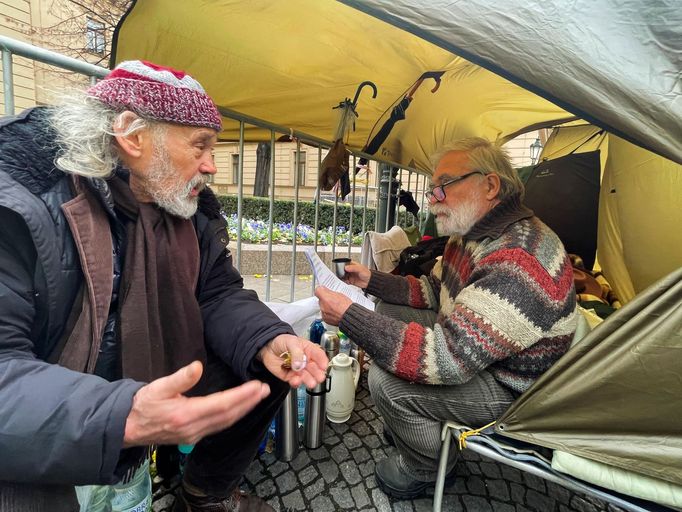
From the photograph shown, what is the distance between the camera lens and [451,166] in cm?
193

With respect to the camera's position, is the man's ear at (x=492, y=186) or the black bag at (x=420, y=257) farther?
the black bag at (x=420, y=257)

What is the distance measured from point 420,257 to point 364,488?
167 cm

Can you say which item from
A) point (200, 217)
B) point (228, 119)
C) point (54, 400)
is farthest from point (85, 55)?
point (54, 400)

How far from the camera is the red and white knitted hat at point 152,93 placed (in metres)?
1.19

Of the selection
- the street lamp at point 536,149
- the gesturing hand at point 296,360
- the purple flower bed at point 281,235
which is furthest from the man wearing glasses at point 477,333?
the purple flower bed at point 281,235

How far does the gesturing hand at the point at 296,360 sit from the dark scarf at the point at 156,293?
331mm

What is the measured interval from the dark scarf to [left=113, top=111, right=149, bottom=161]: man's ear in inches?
5.1

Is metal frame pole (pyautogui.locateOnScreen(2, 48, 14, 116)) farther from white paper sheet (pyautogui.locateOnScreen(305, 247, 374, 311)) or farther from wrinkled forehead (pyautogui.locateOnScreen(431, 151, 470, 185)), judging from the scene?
wrinkled forehead (pyautogui.locateOnScreen(431, 151, 470, 185))

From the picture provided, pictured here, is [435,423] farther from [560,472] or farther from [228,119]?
[228,119]

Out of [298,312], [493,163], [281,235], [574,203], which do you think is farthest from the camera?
[281,235]

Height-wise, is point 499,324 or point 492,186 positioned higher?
point 492,186

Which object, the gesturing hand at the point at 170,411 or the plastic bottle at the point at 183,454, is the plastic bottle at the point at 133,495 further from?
the gesturing hand at the point at 170,411

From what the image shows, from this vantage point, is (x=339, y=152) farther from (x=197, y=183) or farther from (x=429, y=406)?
(x=429, y=406)

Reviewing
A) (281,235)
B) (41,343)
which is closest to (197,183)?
(41,343)
